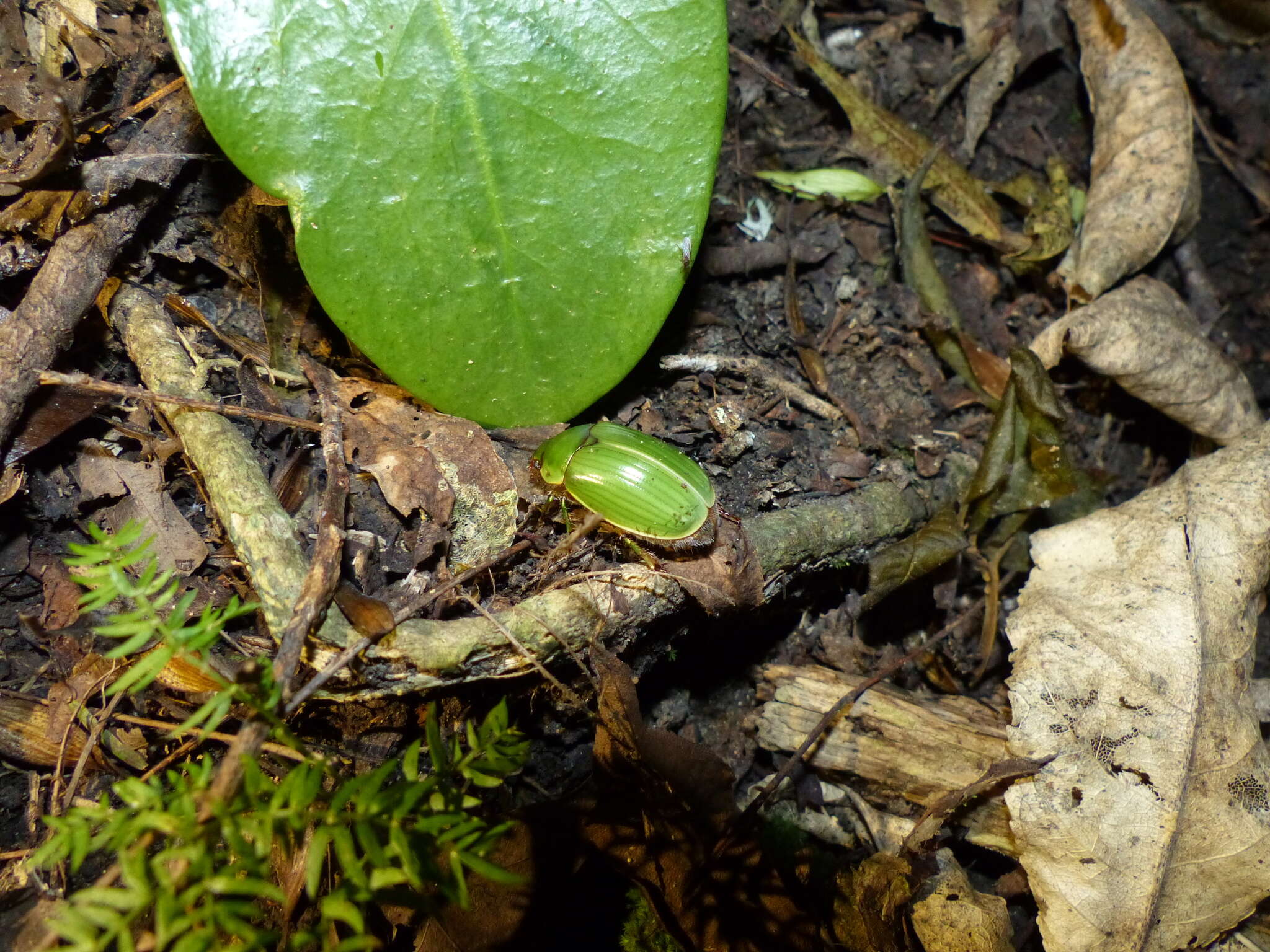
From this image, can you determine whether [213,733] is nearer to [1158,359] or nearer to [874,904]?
[874,904]

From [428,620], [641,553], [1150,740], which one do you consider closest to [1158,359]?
[1150,740]

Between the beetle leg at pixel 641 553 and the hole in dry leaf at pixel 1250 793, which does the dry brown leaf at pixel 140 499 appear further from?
the hole in dry leaf at pixel 1250 793

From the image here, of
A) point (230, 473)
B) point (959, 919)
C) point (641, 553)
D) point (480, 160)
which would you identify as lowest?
point (959, 919)

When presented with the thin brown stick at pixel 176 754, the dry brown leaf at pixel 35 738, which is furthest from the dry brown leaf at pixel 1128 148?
the dry brown leaf at pixel 35 738

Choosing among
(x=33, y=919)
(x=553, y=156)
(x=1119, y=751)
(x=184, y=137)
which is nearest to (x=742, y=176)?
(x=553, y=156)

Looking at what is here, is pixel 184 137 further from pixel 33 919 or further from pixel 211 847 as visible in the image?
pixel 33 919

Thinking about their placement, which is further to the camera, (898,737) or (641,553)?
(898,737)
